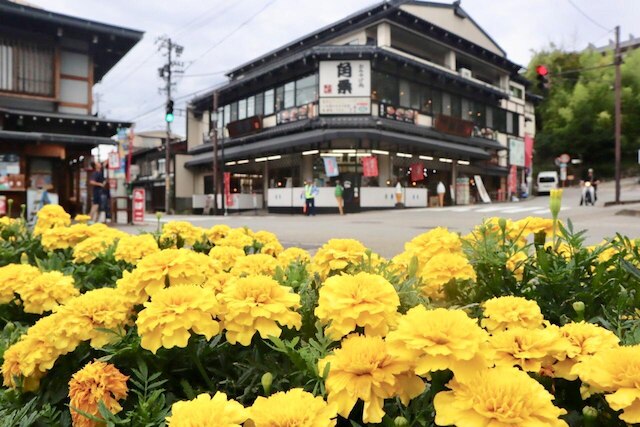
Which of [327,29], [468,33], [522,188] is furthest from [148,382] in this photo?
[522,188]

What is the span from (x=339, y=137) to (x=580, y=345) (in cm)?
1875

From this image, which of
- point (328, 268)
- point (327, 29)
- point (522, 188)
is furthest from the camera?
point (522, 188)

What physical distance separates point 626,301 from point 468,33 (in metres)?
30.0

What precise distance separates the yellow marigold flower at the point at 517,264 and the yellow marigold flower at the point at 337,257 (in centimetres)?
50

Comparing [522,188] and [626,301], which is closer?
[626,301]

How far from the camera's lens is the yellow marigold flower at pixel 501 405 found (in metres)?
0.65

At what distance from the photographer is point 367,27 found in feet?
71.6

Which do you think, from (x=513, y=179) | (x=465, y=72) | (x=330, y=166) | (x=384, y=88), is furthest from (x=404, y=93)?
(x=513, y=179)

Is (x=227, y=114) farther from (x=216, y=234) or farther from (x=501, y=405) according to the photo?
(x=501, y=405)

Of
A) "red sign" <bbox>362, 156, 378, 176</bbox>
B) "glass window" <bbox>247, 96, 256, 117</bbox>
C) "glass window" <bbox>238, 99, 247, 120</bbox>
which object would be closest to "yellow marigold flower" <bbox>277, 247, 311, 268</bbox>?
"red sign" <bbox>362, 156, 378, 176</bbox>

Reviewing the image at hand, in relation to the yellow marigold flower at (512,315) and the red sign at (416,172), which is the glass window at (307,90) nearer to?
the red sign at (416,172)

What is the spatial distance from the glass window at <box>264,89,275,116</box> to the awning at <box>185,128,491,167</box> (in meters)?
1.95

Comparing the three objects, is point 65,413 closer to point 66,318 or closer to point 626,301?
point 66,318

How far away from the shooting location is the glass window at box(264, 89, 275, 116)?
79.5 feet
